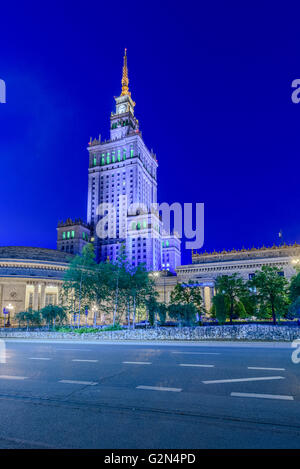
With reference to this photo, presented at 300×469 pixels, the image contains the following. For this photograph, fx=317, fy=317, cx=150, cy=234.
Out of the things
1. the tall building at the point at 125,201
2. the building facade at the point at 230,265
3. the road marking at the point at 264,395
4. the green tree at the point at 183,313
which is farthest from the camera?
the tall building at the point at 125,201

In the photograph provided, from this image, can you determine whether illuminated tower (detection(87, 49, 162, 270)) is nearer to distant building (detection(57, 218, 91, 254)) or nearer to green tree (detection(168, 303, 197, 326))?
distant building (detection(57, 218, 91, 254))

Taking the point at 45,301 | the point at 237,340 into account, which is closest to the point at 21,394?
the point at 237,340

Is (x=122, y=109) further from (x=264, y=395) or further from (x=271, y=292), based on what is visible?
(x=264, y=395)

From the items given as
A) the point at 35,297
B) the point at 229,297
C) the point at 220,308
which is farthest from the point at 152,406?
the point at 35,297

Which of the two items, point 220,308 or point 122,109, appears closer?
point 220,308

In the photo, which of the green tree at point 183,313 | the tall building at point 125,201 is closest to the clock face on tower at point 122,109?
the tall building at point 125,201

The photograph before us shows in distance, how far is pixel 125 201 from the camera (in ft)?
493

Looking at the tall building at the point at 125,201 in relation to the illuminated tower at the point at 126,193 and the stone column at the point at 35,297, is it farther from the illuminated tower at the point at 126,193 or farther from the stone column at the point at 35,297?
the stone column at the point at 35,297

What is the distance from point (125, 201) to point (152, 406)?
474 ft

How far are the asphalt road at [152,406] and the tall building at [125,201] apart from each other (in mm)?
118532

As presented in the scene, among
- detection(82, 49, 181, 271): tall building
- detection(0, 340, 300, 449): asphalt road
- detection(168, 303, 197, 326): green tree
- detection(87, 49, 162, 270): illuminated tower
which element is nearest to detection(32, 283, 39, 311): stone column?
detection(168, 303, 197, 326): green tree

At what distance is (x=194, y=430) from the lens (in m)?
5.90

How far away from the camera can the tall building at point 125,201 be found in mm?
141250

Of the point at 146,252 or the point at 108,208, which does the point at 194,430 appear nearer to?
the point at 146,252
